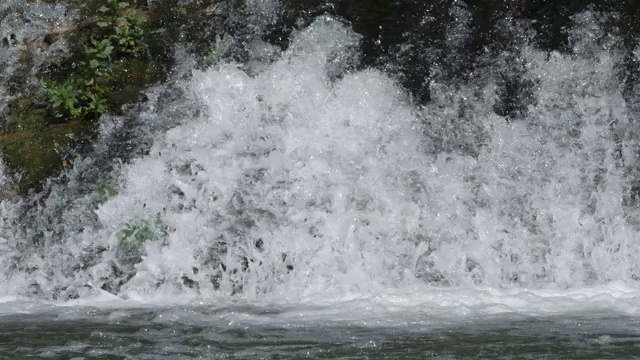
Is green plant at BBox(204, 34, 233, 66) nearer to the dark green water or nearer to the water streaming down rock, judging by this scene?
the water streaming down rock

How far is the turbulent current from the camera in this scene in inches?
297

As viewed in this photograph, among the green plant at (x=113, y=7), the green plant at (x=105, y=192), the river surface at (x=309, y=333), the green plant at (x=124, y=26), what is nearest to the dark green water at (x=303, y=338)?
the river surface at (x=309, y=333)

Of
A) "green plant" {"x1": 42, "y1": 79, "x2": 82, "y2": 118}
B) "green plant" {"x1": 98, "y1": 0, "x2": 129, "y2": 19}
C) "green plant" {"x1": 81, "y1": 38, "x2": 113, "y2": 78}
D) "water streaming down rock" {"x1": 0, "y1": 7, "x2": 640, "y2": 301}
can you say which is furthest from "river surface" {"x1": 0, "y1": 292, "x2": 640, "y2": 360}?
"green plant" {"x1": 98, "y1": 0, "x2": 129, "y2": 19}

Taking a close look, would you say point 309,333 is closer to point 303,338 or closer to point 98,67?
point 303,338

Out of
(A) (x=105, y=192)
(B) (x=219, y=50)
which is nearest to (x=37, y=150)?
(A) (x=105, y=192)

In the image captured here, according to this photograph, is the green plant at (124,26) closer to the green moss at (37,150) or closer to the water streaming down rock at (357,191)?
the water streaming down rock at (357,191)

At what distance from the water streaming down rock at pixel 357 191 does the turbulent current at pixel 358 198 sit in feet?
0.04

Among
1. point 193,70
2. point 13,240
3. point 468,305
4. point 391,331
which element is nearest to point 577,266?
point 468,305

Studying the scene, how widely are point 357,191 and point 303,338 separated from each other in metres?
1.90

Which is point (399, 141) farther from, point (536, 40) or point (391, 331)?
point (391, 331)

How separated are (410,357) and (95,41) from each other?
4527 mm

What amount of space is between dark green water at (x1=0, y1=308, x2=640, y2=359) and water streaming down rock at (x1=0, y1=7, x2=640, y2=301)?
80cm

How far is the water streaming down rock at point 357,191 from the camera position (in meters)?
7.63

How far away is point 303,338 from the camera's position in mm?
6266
